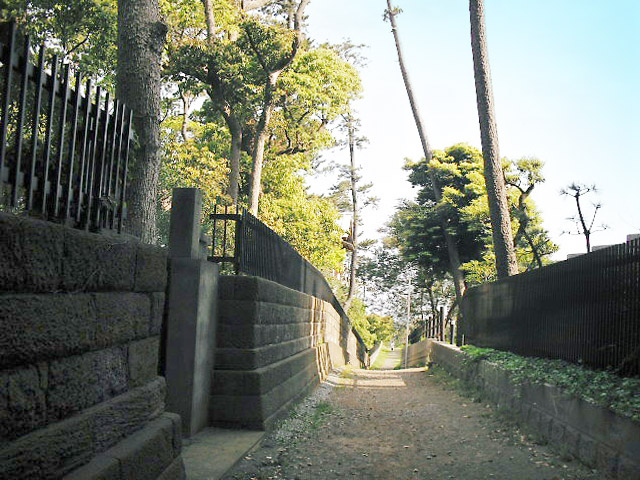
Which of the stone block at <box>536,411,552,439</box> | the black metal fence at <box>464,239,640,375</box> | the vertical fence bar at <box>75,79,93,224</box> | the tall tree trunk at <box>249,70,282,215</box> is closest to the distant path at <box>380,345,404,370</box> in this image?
the tall tree trunk at <box>249,70,282,215</box>

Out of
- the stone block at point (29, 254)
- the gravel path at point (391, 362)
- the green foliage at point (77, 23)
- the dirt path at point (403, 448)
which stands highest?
the green foliage at point (77, 23)

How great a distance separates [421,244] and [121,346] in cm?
2416

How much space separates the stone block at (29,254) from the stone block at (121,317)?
45cm

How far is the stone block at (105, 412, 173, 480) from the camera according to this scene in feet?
10.5

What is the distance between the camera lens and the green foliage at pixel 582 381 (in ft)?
16.5

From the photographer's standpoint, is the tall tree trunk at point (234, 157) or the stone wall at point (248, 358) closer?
the stone wall at point (248, 358)

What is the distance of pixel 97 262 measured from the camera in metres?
3.09

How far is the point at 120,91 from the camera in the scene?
8.13 meters

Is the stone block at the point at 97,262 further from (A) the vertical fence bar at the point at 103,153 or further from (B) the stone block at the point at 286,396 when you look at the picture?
(B) the stone block at the point at 286,396

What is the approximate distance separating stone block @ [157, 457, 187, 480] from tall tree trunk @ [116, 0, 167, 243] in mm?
4428

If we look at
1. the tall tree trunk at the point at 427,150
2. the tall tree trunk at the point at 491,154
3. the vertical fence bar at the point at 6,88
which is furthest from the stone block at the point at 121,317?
the tall tree trunk at the point at 427,150

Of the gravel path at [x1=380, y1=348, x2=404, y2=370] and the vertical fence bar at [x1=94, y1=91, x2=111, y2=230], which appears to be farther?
the gravel path at [x1=380, y1=348, x2=404, y2=370]

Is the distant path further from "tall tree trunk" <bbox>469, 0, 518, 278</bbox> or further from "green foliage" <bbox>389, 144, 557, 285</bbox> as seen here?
"tall tree trunk" <bbox>469, 0, 518, 278</bbox>

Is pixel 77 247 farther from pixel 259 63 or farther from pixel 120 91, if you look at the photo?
pixel 259 63
